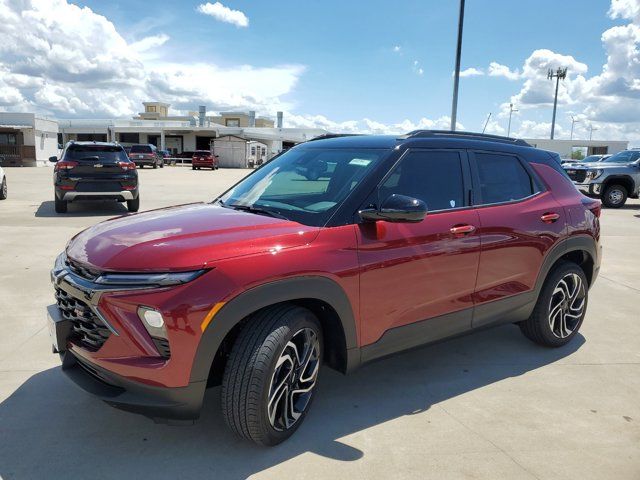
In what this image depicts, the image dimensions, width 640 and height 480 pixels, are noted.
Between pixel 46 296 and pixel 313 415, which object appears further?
pixel 46 296

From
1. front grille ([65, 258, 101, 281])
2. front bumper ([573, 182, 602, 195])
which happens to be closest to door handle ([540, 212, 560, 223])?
front grille ([65, 258, 101, 281])

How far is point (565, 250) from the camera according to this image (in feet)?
13.5

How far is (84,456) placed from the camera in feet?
8.74

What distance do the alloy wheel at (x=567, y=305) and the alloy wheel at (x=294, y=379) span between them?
7.70 feet

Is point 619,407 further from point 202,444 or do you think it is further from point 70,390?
point 70,390

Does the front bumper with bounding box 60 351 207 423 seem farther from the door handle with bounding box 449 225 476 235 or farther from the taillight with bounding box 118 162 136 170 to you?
the taillight with bounding box 118 162 136 170

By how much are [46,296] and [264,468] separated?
12.4ft

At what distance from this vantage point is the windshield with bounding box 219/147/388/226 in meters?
3.07

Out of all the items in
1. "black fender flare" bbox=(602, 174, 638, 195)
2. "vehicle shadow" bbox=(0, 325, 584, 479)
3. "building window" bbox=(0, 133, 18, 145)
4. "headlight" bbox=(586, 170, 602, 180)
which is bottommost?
"vehicle shadow" bbox=(0, 325, 584, 479)

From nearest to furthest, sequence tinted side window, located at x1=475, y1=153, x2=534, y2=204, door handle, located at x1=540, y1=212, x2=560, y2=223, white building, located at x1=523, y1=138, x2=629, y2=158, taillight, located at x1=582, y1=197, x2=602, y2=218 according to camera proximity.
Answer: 1. tinted side window, located at x1=475, y1=153, x2=534, y2=204
2. door handle, located at x1=540, y1=212, x2=560, y2=223
3. taillight, located at x1=582, y1=197, x2=602, y2=218
4. white building, located at x1=523, y1=138, x2=629, y2=158

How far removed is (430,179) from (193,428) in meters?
2.18

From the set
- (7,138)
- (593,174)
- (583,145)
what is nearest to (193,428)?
(593,174)

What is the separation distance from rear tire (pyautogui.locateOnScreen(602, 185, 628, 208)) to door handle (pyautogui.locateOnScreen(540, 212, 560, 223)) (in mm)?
15450

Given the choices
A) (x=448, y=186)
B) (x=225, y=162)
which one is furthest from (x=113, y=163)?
(x=225, y=162)
